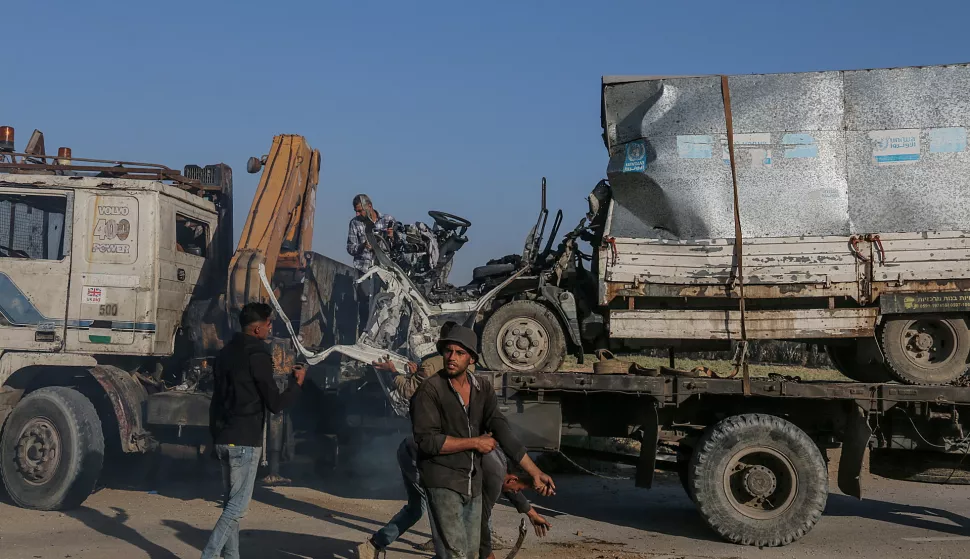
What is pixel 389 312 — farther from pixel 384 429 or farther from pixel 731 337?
pixel 731 337

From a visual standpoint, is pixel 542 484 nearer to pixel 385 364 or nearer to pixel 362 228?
pixel 385 364

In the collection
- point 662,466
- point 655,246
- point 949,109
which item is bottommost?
point 662,466

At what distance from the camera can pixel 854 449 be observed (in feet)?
23.8

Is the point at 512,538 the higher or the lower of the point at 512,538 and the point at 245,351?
the lower

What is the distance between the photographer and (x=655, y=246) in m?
7.98

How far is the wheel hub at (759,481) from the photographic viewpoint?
7.09 m

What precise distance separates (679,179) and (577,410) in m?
2.22

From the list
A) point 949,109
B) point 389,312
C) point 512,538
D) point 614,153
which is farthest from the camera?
point 389,312

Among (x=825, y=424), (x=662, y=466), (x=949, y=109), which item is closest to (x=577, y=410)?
(x=662, y=466)

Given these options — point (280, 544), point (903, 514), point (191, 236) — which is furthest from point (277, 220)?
point (903, 514)

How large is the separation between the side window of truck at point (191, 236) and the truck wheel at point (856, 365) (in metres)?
6.37

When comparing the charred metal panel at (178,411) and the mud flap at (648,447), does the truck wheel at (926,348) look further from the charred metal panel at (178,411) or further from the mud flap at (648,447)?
the charred metal panel at (178,411)

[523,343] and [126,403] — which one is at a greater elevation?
[523,343]

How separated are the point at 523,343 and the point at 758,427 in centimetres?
231
